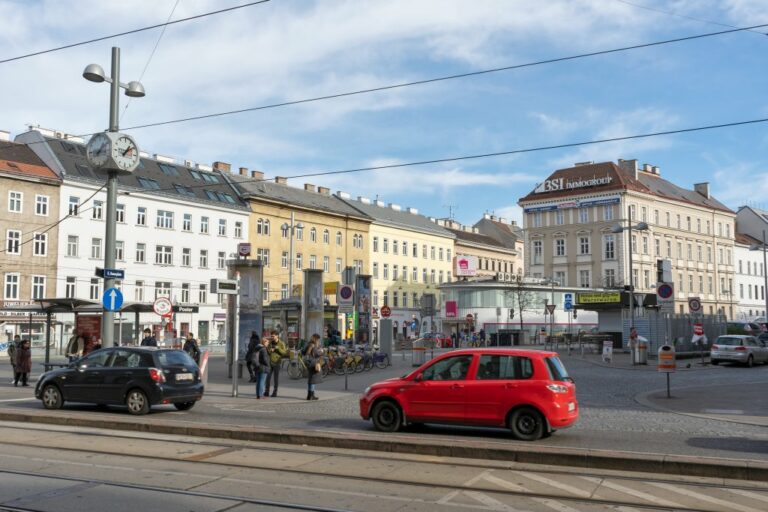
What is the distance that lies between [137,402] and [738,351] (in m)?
28.1

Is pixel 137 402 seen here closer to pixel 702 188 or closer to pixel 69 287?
pixel 69 287

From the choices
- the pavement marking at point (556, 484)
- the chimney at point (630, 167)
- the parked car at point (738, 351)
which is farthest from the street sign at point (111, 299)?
the chimney at point (630, 167)

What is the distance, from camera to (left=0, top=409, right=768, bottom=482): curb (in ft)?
34.3

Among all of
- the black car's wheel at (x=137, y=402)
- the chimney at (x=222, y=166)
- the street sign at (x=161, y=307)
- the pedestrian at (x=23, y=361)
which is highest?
the chimney at (x=222, y=166)

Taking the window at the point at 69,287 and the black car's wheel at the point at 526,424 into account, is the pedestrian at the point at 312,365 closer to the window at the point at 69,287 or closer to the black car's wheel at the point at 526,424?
the black car's wheel at the point at 526,424

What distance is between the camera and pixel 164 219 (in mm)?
63281

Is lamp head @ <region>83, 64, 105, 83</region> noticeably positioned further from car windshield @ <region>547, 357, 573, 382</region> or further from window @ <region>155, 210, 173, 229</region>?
window @ <region>155, 210, 173, 229</region>

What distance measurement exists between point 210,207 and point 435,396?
55990mm

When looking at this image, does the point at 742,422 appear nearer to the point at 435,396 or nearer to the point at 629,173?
the point at 435,396

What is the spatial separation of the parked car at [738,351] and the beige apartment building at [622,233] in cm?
4927

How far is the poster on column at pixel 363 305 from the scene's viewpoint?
4362 cm

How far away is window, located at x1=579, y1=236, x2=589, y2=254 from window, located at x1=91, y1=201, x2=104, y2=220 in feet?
181

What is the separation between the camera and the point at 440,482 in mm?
9789

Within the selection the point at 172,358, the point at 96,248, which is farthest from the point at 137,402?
the point at 96,248
